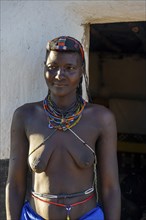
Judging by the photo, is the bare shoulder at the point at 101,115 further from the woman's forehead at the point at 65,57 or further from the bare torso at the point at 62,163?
the woman's forehead at the point at 65,57

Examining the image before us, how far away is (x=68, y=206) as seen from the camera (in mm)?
2746

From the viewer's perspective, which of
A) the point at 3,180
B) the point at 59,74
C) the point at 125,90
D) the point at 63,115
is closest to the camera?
the point at 59,74

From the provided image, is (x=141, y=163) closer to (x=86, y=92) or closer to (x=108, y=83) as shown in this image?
(x=108, y=83)

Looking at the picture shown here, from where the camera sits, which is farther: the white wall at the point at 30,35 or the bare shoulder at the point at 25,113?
the white wall at the point at 30,35

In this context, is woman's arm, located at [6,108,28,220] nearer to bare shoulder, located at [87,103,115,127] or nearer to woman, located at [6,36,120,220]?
woman, located at [6,36,120,220]

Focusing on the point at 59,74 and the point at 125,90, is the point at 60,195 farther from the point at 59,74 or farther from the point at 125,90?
the point at 125,90

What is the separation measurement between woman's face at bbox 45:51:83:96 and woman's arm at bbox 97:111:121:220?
323mm

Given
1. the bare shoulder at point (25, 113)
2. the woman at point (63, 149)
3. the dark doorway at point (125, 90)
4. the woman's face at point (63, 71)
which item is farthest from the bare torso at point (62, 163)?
the dark doorway at point (125, 90)

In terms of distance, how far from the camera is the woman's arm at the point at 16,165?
289 cm

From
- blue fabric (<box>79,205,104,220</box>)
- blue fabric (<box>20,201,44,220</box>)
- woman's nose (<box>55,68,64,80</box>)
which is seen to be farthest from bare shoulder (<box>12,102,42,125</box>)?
blue fabric (<box>79,205,104,220</box>)

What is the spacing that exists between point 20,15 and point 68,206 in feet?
5.22

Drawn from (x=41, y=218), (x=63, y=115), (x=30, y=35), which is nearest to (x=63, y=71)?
(x=63, y=115)

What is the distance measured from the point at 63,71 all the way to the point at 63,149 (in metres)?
0.50

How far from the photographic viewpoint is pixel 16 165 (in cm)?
290
